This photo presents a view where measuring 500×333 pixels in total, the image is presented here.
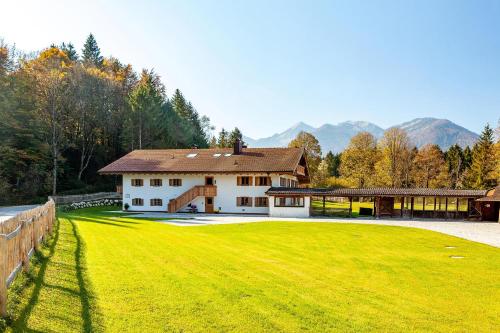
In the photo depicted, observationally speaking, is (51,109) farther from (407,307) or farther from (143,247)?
(407,307)

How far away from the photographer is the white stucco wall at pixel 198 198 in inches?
1590

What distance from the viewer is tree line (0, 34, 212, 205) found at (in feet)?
145

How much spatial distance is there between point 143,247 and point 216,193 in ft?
88.6

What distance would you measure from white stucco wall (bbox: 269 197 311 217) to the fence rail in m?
20.9

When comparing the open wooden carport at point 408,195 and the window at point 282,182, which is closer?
the open wooden carport at point 408,195

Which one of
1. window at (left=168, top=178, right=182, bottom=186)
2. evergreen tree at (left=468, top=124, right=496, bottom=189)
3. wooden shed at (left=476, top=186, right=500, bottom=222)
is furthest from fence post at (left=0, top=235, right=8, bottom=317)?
evergreen tree at (left=468, top=124, right=496, bottom=189)

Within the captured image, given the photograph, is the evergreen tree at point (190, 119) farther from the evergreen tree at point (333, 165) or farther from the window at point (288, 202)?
the window at point (288, 202)

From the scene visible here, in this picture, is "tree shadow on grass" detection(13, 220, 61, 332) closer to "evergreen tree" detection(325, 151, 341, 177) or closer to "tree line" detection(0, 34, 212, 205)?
"tree line" detection(0, 34, 212, 205)

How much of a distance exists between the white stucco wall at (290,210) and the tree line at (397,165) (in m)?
24.9

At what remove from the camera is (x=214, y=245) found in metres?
16.2

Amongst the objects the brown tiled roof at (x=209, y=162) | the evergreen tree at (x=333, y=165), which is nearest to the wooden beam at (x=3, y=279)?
the brown tiled roof at (x=209, y=162)

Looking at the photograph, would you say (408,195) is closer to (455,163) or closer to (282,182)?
(282,182)

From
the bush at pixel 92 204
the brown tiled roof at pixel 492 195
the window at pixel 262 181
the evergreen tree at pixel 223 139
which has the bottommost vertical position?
the bush at pixel 92 204

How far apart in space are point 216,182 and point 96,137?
24.0m
